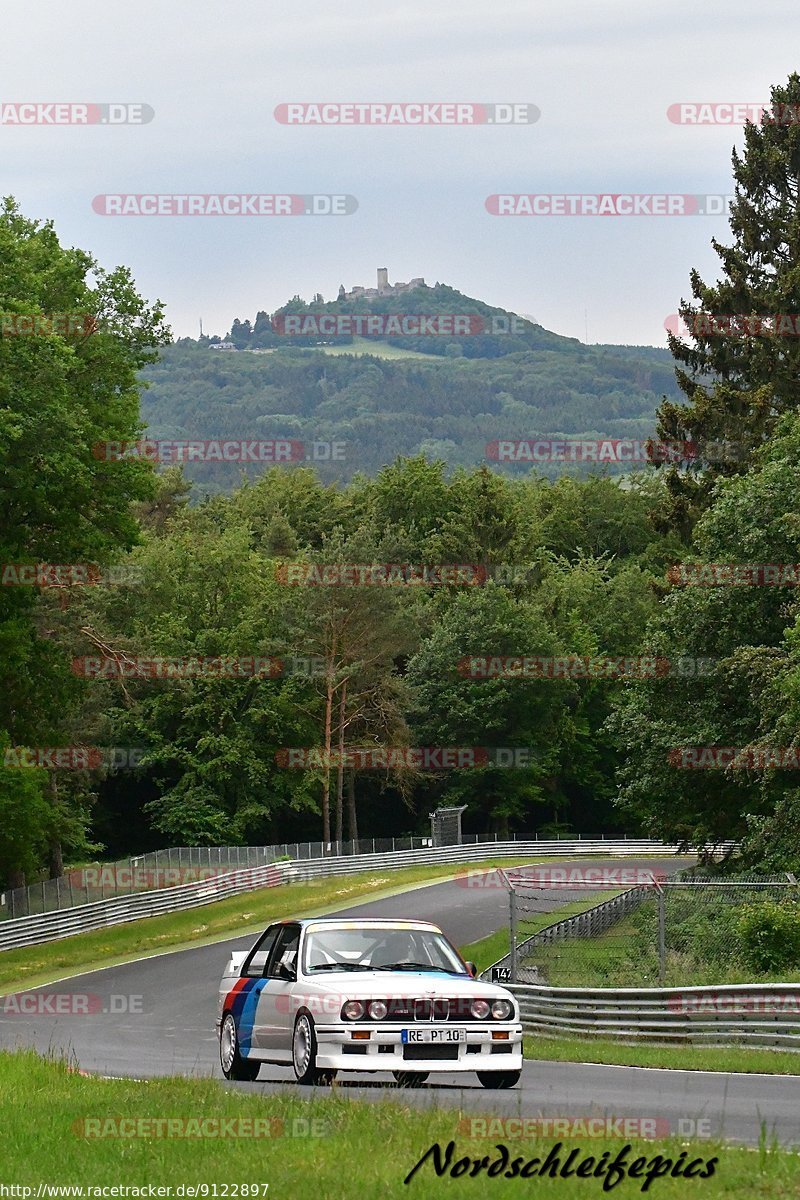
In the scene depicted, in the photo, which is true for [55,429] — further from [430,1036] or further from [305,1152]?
[305,1152]

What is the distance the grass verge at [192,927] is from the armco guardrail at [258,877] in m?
0.43

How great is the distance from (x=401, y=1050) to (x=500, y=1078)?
0.99 m

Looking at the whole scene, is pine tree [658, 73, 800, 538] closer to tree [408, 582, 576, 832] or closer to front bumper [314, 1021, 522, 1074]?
tree [408, 582, 576, 832]

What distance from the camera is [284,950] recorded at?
15.5 metres

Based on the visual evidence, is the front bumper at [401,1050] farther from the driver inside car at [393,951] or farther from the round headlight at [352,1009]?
the driver inside car at [393,951]

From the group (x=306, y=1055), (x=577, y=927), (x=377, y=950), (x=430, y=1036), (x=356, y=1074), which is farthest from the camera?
(x=577, y=927)

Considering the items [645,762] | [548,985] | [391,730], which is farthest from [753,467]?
[391,730]

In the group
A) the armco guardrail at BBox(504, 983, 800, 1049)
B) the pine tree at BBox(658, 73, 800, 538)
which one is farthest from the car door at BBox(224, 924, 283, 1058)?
the pine tree at BBox(658, 73, 800, 538)

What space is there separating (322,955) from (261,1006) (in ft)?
2.53

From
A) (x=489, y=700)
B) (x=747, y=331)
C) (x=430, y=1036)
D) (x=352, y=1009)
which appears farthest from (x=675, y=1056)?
(x=489, y=700)

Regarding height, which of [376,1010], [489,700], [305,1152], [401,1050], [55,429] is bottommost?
[489,700]

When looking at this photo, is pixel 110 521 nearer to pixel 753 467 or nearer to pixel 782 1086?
pixel 753 467

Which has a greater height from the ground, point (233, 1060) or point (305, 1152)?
point (305, 1152)

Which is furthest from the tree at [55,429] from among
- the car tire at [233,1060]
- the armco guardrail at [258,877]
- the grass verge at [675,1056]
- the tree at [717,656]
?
the car tire at [233,1060]
